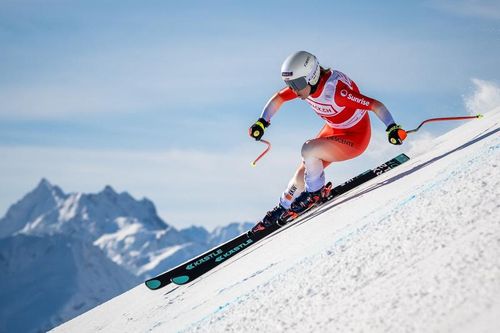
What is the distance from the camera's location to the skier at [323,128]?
274 inches

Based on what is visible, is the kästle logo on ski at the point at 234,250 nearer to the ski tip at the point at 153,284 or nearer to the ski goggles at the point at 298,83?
the ski tip at the point at 153,284

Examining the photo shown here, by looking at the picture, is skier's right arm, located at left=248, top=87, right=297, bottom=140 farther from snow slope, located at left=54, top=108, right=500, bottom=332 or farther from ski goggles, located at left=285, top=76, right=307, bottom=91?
snow slope, located at left=54, top=108, right=500, bottom=332

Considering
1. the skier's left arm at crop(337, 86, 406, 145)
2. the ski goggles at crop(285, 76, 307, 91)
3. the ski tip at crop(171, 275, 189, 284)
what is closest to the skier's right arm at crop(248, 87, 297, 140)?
the ski goggles at crop(285, 76, 307, 91)

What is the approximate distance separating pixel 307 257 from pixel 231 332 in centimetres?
104

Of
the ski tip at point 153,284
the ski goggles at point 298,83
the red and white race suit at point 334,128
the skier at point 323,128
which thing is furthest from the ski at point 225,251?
the ski goggles at point 298,83

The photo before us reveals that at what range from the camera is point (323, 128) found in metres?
7.86

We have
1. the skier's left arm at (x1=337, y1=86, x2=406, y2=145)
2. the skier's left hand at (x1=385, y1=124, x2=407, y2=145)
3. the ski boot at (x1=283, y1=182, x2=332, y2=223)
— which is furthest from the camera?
the ski boot at (x1=283, y1=182, x2=332, y2=223)

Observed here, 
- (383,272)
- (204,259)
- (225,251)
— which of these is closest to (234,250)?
(225,251)

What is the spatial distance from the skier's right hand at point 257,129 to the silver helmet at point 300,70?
34.8 inches

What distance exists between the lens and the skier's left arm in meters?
6.67

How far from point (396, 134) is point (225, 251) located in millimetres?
2615

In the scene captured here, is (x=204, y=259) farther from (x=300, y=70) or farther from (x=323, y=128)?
(x=300, y=70)

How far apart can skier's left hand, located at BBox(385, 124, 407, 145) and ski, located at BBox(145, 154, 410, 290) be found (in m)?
1.23

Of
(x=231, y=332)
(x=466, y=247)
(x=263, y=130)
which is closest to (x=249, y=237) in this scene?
(x=263, y=130)
